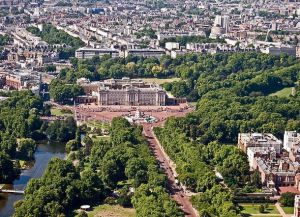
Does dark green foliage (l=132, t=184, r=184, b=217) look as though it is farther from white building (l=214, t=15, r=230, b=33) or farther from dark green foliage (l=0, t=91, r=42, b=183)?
white building (l=214, t=15, r=230, b=33)

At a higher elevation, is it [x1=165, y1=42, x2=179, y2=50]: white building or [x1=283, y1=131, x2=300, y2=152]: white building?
[x1=165, y1=42, x2=179, y2=50]: white building

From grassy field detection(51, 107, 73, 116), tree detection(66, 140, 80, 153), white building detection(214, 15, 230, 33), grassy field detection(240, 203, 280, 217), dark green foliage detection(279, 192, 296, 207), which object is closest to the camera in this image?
grassy field detection(240, 203, 280, 217)

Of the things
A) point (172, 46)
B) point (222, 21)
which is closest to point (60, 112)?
point (172, 46)

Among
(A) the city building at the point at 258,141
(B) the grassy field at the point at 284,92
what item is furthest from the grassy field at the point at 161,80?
(A) the city building at the point at 258,141

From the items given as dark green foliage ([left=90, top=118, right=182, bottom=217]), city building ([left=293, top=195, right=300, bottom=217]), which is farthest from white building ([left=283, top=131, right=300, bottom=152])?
city building ([left=293, top=195, right=300, bottom=217])

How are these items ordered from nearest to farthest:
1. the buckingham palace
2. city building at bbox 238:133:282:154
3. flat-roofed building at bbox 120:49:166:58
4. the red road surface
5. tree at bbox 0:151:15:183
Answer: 1. the red road surface
2. tree at bbox 0:151:15:183
3. city building at bbox 238:133:282:154
4. the buckingham palace
5. flat-roofed building at bbox 120:49:166:58
